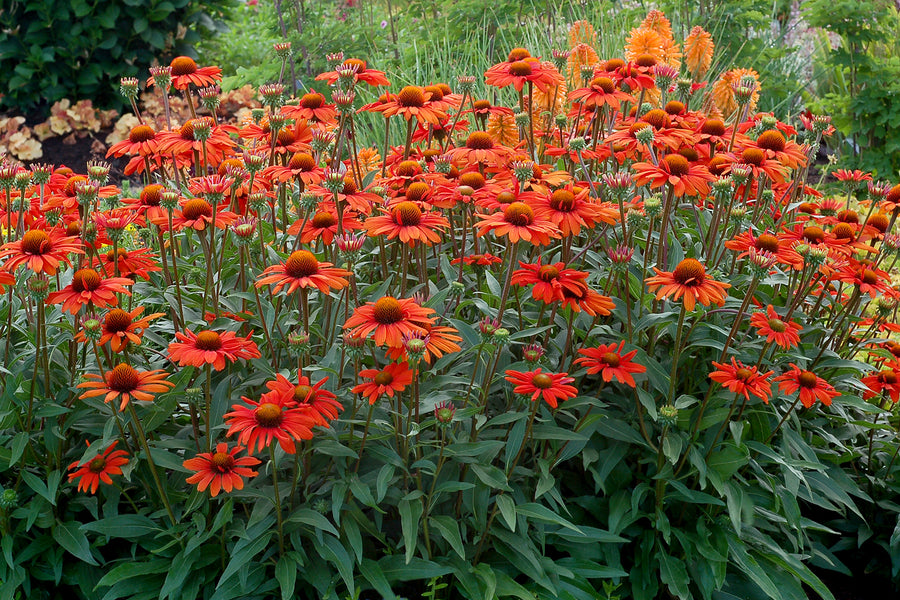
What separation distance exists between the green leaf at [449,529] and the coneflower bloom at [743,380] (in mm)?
757

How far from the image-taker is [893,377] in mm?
2654

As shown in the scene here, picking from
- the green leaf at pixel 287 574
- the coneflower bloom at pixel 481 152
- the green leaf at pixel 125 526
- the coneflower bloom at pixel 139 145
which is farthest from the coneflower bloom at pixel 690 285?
the coneflower bloom at pixel 139 145

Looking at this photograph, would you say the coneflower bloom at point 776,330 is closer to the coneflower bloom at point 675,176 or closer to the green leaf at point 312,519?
the coneflower bloom at point 675,176

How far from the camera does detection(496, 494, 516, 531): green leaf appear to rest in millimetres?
1973

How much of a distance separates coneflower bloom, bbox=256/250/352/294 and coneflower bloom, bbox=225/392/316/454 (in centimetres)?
27

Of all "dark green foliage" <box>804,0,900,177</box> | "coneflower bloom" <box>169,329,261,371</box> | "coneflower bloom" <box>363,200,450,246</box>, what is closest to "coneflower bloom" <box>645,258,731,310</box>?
"coneflower bloom" <box>363,200,450,246</box>

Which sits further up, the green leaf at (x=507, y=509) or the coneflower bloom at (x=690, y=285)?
the coneflower bloom at (x=690, y=285)

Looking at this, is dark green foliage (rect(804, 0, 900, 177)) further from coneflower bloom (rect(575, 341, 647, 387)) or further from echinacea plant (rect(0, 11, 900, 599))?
coneflower bloom (rect(575, 341, 647, 387))

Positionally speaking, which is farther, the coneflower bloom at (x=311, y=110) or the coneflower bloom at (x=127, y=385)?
the coneflower bloom at (x=311, y=110)

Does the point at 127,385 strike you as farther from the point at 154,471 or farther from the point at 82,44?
the point at 82,44

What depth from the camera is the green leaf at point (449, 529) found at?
2.01 meters

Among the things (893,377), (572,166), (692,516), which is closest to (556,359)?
(692,516)

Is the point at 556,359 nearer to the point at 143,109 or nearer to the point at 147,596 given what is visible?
the point at 147,596

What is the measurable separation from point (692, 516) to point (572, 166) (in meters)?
1.29
